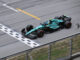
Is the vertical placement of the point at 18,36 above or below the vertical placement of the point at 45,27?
below

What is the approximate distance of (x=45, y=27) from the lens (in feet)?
60.4

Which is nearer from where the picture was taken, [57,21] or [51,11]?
[57,21]

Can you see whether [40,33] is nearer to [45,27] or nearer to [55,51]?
[45,27]

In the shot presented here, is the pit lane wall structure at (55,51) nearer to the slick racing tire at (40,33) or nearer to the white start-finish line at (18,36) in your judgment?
the white start-finish line at (18,36)

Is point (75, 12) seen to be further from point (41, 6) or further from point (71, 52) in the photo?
point (71, 52)

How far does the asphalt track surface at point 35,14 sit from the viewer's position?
17506 mm

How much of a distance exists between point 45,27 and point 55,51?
7097 mm

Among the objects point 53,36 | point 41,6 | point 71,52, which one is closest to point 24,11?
point 41,6

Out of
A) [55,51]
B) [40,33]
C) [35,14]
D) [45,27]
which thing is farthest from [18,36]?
[55,51]

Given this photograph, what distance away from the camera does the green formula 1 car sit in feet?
58.9

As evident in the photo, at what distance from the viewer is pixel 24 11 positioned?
75.2 ft

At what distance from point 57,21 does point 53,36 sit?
1423 mm

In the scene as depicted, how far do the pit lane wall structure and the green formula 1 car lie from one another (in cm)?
607

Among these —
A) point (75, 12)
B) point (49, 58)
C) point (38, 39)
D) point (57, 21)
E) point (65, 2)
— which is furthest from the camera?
point (65, 2)
